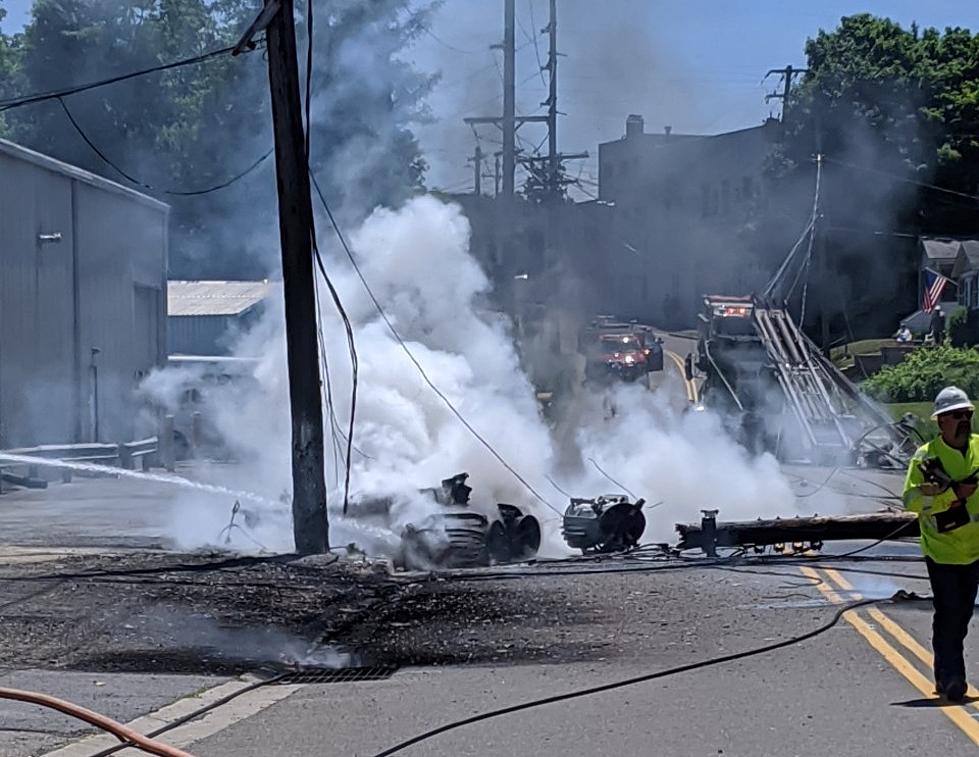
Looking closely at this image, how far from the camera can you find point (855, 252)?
5606 cm

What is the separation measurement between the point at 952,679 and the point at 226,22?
4258 centimetres

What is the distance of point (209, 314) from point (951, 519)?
39.0 m

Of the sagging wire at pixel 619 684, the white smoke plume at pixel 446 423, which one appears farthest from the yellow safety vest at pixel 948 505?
the white smoke plume at pixel 446 423

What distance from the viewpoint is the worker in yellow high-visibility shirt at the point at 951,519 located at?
26.7 feet

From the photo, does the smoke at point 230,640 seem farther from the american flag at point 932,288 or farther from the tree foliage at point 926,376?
the american flag at point 932,288

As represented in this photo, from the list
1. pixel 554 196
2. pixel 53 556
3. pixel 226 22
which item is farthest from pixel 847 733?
pixel 226 22

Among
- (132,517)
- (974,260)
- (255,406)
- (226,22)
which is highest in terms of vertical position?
(226,22)

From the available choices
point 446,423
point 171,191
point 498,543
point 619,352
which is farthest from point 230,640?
point 171,191

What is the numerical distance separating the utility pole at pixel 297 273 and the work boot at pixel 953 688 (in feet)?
26.3

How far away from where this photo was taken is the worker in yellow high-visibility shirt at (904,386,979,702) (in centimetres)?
813

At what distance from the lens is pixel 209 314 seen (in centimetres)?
4550

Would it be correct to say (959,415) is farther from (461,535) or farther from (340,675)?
(461,535)

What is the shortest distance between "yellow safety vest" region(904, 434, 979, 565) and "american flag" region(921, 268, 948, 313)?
4696 cm

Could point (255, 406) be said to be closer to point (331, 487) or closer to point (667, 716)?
point (331, 487)
